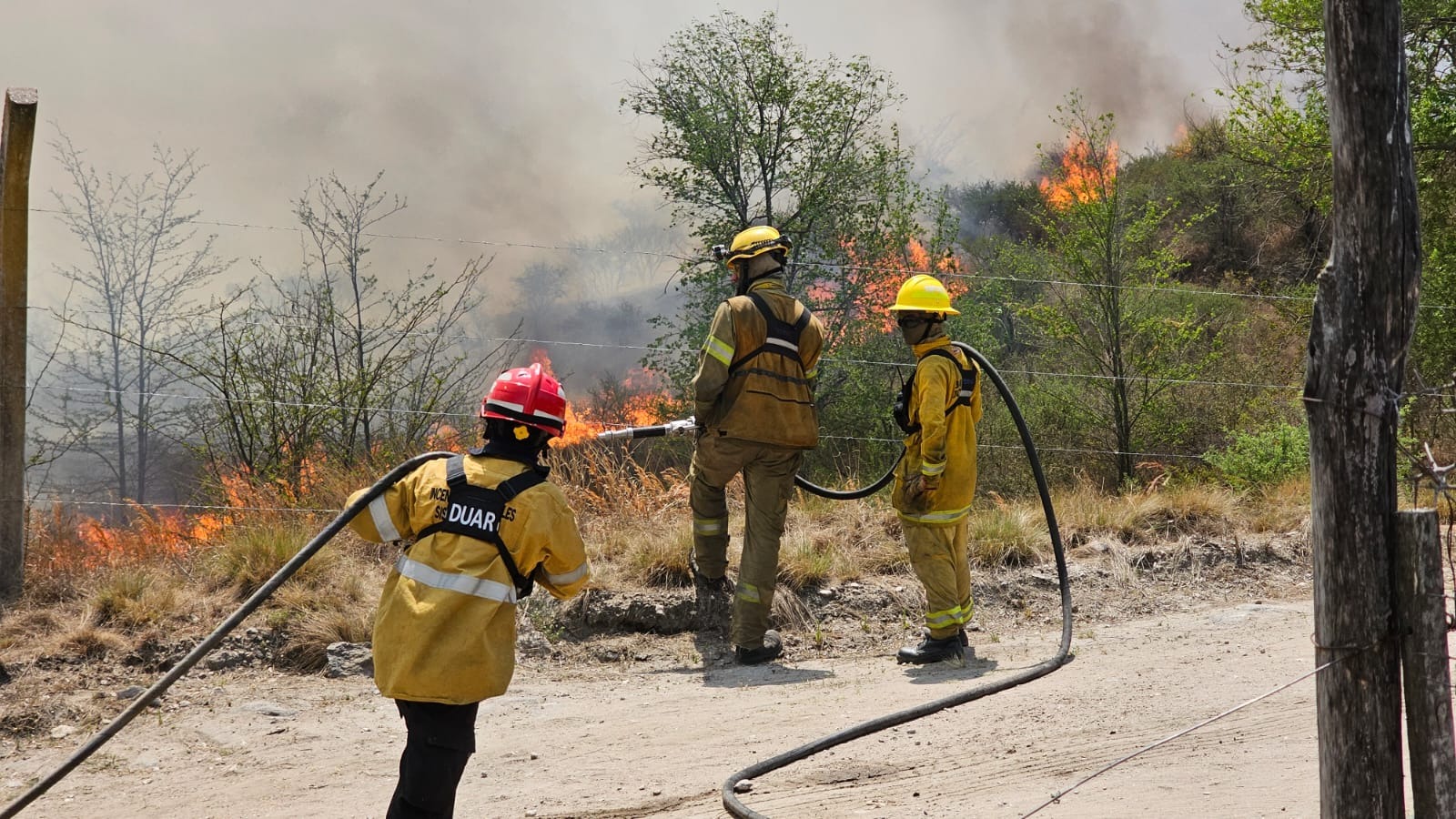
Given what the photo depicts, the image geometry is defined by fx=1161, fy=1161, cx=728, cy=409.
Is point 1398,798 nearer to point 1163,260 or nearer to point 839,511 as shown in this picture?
point 839,511

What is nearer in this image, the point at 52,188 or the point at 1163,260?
the point at 1163,260

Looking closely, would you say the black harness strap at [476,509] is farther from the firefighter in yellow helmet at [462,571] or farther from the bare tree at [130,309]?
the bare tree at [130,309]

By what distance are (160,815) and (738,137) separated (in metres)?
11.7

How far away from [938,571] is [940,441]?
72 centimetres

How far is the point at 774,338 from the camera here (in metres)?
6.46

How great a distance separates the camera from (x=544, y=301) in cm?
2988

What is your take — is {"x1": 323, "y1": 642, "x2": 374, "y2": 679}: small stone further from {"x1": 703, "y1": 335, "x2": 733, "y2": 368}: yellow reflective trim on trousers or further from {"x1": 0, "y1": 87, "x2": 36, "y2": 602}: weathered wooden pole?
{"x1": 703, "y1": 335, "x2": 733, "y2": 368}: yellow reflective trim on trousers

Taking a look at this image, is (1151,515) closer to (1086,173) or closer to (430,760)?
(1086,173)

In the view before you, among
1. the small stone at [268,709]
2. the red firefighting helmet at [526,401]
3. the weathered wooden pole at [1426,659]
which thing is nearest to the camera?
the weathered wooden pole at [1426,659]

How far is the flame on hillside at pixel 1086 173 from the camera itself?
1247cm

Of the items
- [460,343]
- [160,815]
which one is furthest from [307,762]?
[460,343]

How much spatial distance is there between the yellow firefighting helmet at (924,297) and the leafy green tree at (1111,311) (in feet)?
20.7

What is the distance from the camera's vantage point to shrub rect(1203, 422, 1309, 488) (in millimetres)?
10430

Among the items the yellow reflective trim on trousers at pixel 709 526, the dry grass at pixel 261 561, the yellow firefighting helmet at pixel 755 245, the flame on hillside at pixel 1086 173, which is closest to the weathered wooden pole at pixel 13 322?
the dry grass at pixel 261 561
